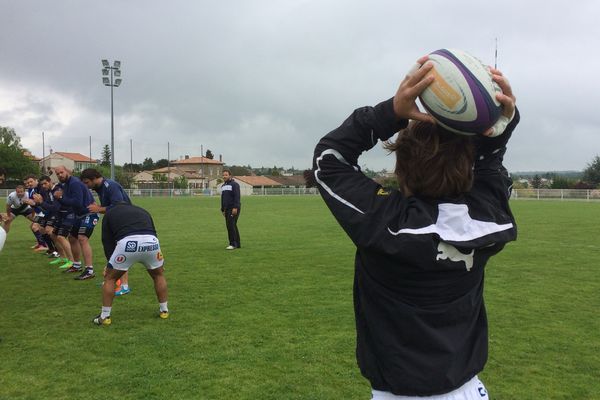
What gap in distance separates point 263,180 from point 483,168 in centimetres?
10766

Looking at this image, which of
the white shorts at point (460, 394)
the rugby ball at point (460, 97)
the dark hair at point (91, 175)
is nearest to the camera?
the rugby ball at point (460, 97)

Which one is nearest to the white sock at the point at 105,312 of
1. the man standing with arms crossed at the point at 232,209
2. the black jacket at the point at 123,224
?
the black jacket at the point at 123,224

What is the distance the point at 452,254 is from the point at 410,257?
0.54 feet

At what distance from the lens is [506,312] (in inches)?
260

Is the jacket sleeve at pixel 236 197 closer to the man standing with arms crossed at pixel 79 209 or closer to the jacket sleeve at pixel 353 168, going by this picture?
the man standing with arms crossed at pixel 79 209

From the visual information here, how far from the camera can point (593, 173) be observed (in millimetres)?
71438

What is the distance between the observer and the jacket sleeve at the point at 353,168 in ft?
5.15

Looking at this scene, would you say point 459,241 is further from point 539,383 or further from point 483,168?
point 539,383

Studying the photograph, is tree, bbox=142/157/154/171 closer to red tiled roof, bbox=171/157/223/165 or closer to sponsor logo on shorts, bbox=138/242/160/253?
red tiled roof, bbox=171/157/223/165

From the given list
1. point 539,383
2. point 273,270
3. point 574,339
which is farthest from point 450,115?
point 273,270

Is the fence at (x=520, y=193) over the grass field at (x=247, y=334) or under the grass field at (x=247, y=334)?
over

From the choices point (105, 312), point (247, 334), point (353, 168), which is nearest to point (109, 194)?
point (105, 312)

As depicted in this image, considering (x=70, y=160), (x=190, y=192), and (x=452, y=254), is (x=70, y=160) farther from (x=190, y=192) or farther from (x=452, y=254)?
(x=452, y=254)

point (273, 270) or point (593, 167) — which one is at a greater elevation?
point (593, 167)
